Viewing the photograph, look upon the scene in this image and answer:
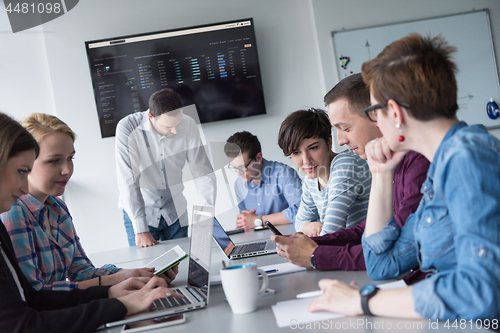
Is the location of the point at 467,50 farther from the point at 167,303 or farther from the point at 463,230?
the point at 167,303

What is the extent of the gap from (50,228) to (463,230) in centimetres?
134

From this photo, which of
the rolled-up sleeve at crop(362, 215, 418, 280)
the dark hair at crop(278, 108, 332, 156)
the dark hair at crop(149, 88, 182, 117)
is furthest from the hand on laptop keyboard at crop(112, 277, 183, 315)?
the dark hair at crop(149, 88, 182, 117)

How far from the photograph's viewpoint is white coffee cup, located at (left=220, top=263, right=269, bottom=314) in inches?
34.9

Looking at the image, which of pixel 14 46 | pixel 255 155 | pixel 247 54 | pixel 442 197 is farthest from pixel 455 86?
pixel 14 46

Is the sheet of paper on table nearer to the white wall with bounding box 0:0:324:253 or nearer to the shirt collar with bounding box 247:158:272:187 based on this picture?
the shirt collar with bounding box 247:158:272:187

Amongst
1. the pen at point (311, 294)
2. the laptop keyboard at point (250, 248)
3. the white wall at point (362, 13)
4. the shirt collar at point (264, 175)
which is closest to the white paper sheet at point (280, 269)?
the pen at point (311, 294)

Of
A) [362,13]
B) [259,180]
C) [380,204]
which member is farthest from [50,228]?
[362,13]

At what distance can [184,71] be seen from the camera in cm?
365

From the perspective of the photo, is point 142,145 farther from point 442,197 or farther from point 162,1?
point 442,197

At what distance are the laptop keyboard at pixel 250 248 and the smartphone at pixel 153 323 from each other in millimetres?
759

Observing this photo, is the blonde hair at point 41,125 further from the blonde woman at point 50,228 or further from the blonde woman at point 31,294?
the blonde woman at point 31,294

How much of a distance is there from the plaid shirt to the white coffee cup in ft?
2.09

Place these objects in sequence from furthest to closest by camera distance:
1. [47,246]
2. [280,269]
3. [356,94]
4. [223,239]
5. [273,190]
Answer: [273,190]
[223,239]
[356,94]
[47,246]
[280,269]

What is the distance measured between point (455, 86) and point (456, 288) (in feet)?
1.34
